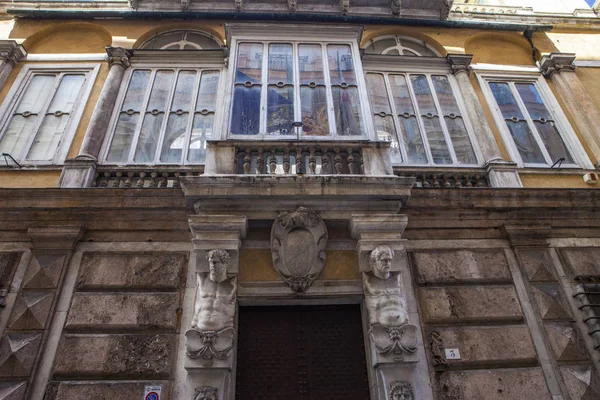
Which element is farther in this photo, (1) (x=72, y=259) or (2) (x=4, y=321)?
(1) (x=72, y=259)

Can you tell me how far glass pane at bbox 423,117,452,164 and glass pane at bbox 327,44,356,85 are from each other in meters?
1.78

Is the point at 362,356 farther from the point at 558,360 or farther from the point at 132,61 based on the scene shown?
the point at 132,61

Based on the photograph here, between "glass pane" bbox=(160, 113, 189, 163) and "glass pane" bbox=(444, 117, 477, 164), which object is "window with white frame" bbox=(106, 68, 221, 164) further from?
"glass pane" bbox=(444, 117, 477, 164)

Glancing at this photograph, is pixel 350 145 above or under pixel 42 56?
under

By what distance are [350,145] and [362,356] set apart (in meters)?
3.04

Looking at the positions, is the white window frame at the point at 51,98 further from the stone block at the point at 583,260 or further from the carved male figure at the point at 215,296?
the stone block at the point at 583,260

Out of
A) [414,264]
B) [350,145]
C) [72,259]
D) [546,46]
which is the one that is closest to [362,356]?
[414,264]

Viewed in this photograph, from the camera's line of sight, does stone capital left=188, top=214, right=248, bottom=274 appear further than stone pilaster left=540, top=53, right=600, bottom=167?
No

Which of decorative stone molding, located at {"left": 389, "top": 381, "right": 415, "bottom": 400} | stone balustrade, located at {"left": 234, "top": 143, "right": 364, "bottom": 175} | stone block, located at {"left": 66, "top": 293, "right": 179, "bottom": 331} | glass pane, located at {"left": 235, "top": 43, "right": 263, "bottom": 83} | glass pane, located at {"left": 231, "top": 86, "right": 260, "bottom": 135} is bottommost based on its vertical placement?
decorative stone molding, located at {"left": 389, "top": 381, "right": 415, "bottom": 400}

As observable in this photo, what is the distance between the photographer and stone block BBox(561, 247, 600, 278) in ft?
20.7

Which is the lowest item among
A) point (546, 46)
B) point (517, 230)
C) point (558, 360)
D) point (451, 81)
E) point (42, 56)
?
point (558, 360)

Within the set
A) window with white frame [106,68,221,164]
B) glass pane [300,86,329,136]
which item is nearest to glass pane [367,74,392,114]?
glass pane [300,86,329,136]

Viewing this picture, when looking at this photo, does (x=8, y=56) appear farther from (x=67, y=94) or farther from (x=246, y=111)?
(x=246, y=111)

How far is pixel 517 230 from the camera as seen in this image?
21.2 ft
